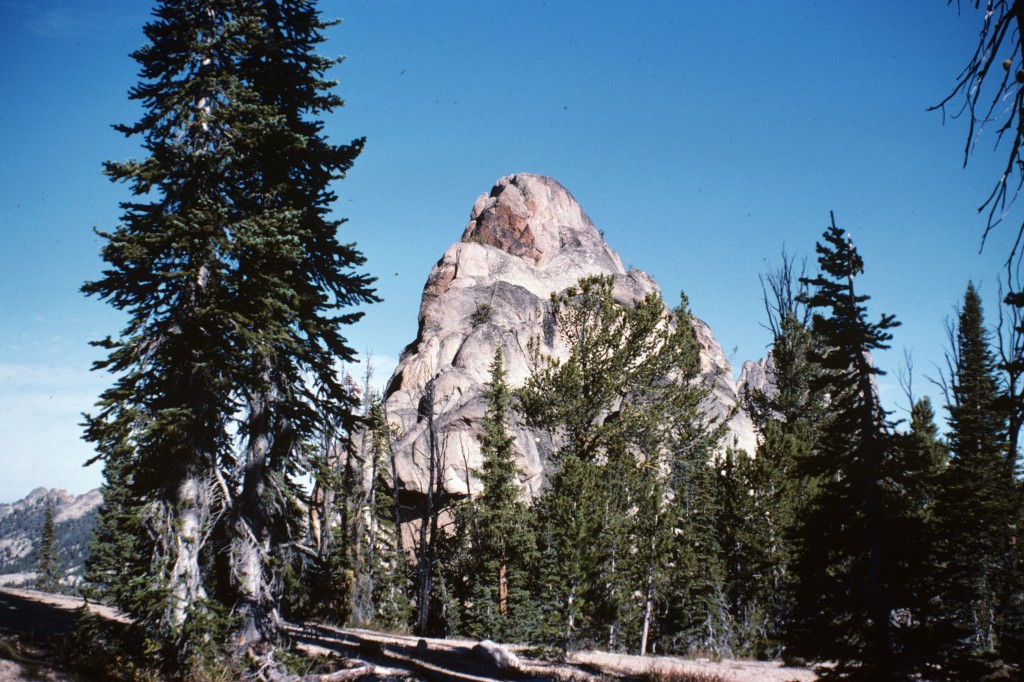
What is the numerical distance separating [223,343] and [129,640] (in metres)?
5.11

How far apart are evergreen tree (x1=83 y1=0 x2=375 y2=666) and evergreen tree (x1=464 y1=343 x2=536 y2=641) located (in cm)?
1487

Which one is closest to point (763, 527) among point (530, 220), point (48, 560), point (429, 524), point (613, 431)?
point (613, 431)

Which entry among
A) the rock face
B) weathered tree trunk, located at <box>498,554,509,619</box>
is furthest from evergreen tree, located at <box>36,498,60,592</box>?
weathered tree trunk, located at <box>498,554,509,619</box>

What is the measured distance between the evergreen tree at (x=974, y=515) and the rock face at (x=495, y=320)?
1026 cm

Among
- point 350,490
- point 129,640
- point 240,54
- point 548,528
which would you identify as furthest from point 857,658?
point 350,490

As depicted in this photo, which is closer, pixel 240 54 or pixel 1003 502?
pixel 240 54

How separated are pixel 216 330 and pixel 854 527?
1454 cm

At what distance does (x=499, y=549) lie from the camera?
86.8 ft

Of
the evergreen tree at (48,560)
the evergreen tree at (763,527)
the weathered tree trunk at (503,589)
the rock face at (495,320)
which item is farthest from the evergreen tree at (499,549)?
the evergreen tree at (48,560)

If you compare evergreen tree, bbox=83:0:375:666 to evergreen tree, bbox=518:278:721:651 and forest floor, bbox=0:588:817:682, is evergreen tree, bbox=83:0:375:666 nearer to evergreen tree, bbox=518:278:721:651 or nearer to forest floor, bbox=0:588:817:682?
forest floor, bbox=0:588:817:682

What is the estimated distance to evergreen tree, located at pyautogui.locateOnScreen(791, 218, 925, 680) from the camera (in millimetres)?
12016

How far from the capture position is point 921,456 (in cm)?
1295

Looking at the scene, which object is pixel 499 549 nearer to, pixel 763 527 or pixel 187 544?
pixel 763 527

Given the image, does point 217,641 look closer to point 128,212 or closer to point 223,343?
point 223,343
